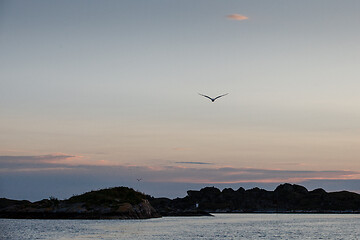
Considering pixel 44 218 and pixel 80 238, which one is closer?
pixel 80 238

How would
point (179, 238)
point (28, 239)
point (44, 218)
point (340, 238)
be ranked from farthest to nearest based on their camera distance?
1. point (44, 218)
2. point (340, 238)
3. point (179, 238)
4. point (28, 239)

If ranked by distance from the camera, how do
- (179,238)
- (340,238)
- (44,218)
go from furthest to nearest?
(44,218) < (340,238) < (179,238)

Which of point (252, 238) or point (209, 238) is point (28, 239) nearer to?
point (209, 238)

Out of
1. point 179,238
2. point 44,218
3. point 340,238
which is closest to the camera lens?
point 179,238

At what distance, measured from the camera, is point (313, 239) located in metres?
108

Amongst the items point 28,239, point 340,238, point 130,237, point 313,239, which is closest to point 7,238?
point 28,239

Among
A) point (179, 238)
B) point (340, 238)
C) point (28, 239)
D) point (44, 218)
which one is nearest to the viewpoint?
point (28, 239)

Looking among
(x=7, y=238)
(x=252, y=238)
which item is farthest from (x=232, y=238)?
(x=7, y=238)

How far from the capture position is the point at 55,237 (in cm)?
10256

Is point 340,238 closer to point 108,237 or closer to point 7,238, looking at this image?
point 108,237

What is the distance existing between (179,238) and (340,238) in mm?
32678

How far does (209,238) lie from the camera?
106 metres

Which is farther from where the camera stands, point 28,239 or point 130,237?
point 130,237

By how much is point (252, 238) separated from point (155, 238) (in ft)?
60.5
